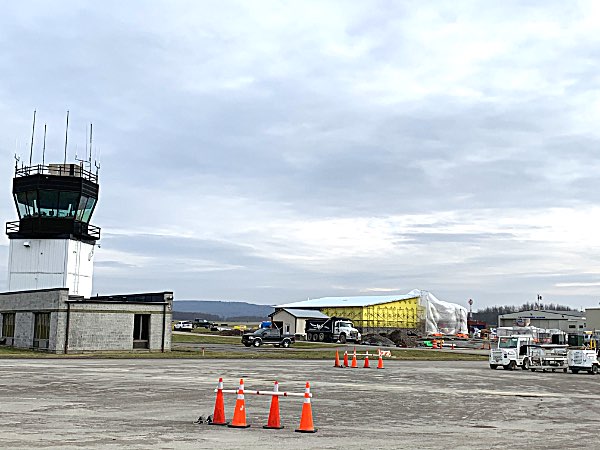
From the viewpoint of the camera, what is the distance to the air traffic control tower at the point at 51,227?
55188 millimetres

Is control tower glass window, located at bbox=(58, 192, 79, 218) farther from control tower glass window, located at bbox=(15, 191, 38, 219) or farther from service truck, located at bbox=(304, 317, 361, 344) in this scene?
service truck, located at bbox=(304, 317, 361, 344)

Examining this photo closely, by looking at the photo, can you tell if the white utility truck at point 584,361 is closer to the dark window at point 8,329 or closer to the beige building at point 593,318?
the dark window at point 8,329

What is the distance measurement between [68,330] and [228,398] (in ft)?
96.0

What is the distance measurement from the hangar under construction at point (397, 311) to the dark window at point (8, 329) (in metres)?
43.5

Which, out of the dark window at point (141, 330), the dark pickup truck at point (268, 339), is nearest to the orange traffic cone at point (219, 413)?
the dark window at point (141, 330)

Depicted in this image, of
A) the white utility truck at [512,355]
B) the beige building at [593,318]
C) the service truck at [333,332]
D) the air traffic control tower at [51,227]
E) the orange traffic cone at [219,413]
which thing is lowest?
the orange traffic cone at [219,413]

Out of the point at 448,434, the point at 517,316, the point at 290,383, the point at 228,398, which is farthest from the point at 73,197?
the point at 517,316

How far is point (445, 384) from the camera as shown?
91.1ft

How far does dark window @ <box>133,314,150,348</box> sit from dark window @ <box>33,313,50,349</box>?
5.52 m

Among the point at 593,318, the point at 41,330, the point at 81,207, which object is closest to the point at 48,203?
the point at 81,207

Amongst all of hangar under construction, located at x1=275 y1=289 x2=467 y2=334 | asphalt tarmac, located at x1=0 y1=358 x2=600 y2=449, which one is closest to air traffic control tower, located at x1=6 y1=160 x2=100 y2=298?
asphalt tarmac, located at x1=0 y1=358 x2=600 y2=449

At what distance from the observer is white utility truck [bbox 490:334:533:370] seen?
39.6 metres

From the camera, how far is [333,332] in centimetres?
7612

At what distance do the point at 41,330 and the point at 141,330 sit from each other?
21.0ft
